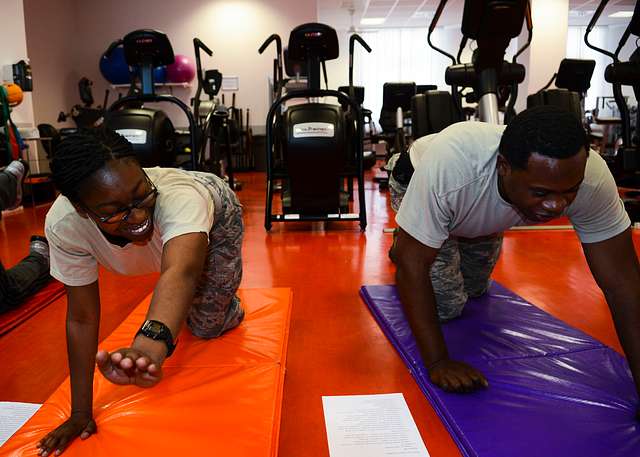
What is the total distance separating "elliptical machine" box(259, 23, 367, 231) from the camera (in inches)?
146

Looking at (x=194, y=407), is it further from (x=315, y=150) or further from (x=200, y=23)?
(x=200, y=23)

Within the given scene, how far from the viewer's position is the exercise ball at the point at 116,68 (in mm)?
8125

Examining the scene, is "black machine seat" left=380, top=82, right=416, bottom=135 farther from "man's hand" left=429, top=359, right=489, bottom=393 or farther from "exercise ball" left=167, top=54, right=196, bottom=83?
"man's hand" left=429, top=359, right=489, bottom=393

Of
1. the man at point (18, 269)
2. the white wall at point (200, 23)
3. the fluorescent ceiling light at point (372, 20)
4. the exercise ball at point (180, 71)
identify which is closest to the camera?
the man at point (18, 269)

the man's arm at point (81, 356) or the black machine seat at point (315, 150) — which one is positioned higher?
the black machine seat at point (315, 150)

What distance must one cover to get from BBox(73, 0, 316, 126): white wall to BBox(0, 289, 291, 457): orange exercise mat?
8.02 metres

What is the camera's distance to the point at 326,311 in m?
2.36

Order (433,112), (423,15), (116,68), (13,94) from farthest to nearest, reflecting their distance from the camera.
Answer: (423,15)
(116,68)
(13,94)
(433,112)

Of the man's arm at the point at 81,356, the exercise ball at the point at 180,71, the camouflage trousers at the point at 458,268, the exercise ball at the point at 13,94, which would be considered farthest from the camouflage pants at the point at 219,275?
the exercise ball at the point at 180,71

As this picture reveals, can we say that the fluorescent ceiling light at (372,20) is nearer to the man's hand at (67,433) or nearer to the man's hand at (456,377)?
the man's hand at (456,377)

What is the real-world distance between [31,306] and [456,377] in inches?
78.5

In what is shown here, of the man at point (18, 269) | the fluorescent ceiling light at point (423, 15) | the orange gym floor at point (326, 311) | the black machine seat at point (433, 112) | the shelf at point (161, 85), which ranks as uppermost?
the fluorescent ceiling light at point (423, 15)

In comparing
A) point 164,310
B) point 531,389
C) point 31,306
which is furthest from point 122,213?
point 31,306

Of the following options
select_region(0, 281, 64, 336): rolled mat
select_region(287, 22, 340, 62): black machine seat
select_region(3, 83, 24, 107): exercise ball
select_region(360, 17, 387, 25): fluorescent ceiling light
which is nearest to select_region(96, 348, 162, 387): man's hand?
select_region(0, 281, 64, 336): rolled mat
